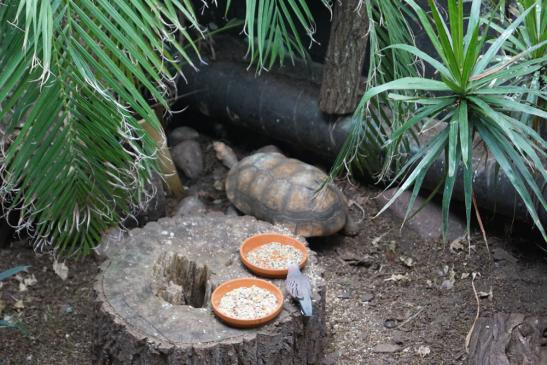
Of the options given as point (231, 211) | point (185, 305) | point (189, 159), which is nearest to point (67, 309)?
point (185, 305)

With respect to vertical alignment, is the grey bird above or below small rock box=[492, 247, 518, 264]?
above

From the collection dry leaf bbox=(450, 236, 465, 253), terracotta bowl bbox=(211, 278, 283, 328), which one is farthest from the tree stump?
dry leaf bbox=(450, 236, 465, 253)

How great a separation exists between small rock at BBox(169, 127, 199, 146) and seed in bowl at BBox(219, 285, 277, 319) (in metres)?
2.09

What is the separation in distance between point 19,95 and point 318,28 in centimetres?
250

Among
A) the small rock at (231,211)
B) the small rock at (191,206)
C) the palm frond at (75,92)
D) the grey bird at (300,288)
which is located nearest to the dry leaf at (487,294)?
the grey bird at (300,288)

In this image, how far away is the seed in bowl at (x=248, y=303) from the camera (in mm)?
2725

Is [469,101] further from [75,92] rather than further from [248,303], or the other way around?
[75,92]

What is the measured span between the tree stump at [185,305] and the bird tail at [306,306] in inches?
2.6

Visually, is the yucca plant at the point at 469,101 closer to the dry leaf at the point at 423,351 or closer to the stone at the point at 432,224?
the dry leaf at the point at 423,351

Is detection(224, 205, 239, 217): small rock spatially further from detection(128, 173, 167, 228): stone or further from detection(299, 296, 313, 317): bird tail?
detection(299, 296, 313, 317): bird tail

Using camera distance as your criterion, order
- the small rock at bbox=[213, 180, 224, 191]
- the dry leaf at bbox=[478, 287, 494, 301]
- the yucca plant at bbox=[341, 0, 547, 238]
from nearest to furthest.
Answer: the yucca plant at bbox=[341, 0, 547, 238], the dry leaf at bbox=[478, 287, 494, 301], the small rock at bbox=[213, 180, 224, 191]

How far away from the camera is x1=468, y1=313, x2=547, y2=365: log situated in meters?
3.11

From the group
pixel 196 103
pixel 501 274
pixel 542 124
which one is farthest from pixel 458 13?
pixel 196 103

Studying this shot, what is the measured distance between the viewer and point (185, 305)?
2.90 meters
